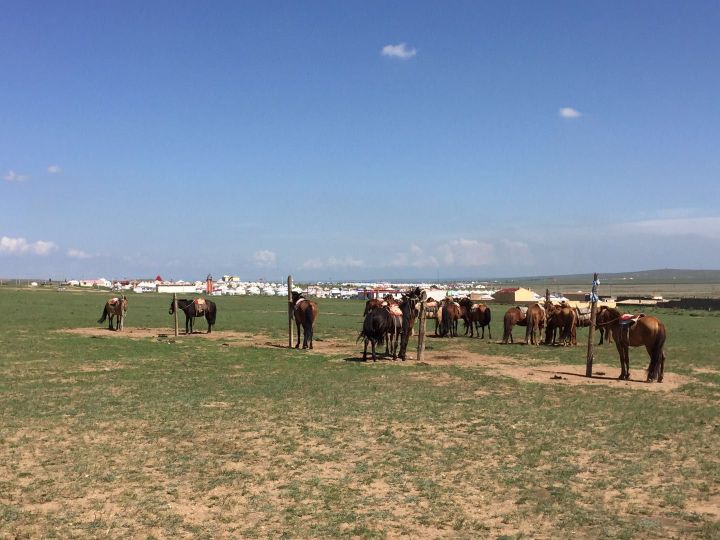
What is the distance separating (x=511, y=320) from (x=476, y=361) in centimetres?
731

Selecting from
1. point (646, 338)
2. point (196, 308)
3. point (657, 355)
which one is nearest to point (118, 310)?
point (196, 308)

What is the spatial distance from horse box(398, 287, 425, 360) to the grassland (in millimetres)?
2567

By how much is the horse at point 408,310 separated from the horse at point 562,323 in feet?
25.0

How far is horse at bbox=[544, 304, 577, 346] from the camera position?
24.9 meters

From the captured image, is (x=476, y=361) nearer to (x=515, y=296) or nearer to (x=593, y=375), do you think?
(x=593, y=375)

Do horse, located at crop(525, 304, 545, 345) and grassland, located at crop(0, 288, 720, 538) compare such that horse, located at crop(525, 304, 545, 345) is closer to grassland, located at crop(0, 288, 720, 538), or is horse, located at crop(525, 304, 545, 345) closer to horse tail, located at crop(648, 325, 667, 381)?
grassland, located at crop(0, 288, 720, 538)

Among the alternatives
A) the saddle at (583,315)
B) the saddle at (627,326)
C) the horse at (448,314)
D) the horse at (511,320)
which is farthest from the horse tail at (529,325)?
the saddle at (627,326)

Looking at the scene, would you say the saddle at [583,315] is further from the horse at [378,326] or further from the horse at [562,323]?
the horse at [378,326]

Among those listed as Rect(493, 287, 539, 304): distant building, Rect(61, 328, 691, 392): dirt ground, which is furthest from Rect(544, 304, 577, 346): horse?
Rect(493, 287, 539, 304): distant building

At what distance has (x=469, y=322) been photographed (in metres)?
Answer: 30.0

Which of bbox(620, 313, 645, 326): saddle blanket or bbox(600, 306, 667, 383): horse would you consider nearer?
bbox(600, 306, 667, 383): horse

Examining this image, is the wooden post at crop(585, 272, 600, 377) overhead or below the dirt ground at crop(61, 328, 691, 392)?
overhead

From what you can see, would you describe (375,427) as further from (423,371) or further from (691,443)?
(423,371)

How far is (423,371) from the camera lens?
1702cm
